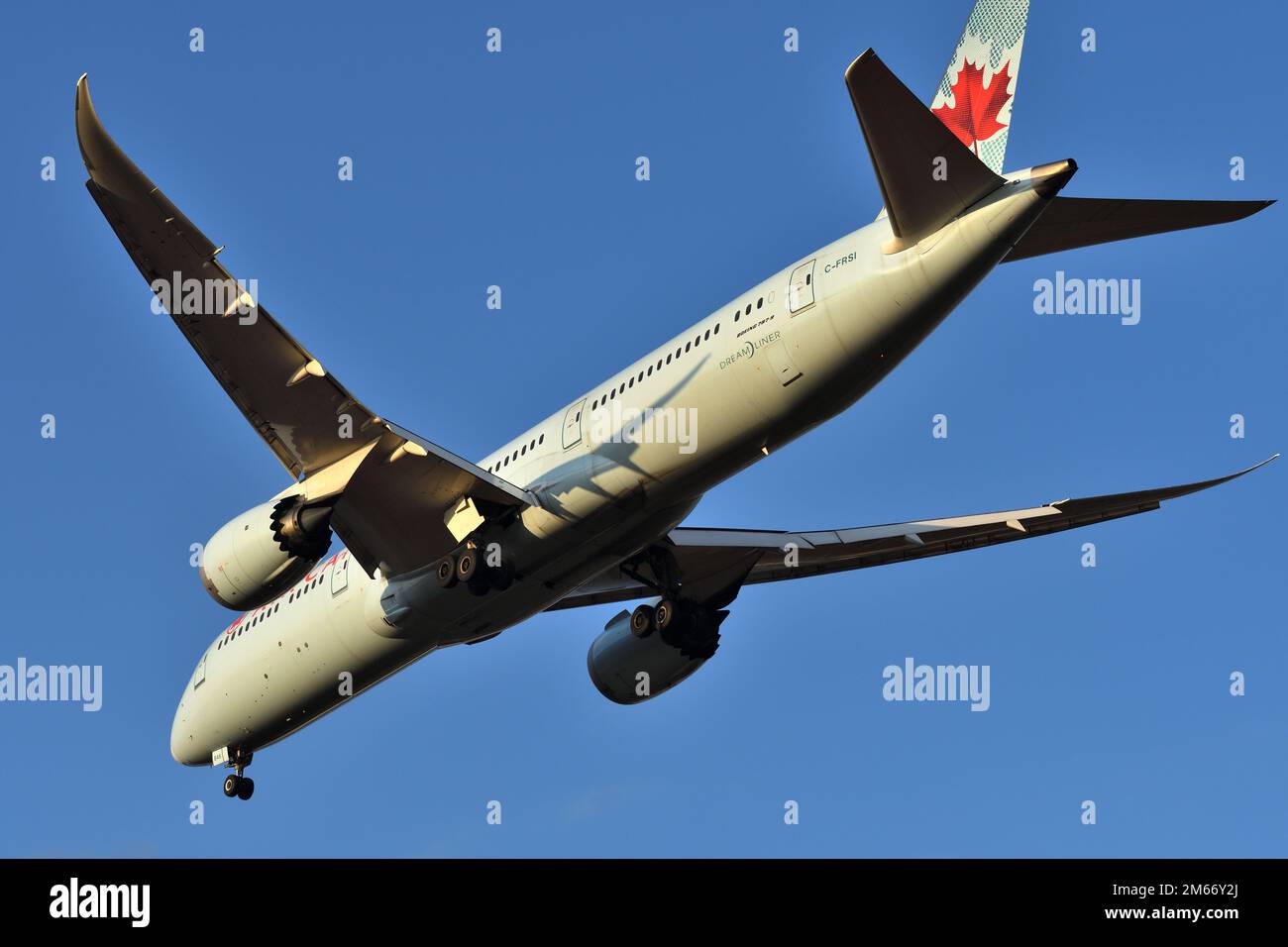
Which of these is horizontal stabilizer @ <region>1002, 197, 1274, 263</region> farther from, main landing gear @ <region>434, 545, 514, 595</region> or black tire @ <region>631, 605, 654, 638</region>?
black tire @ <region>631, 605, 654, 638</region>

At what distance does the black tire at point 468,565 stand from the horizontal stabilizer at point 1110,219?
29.9ft

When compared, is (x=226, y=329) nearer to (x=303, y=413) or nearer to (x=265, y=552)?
(x=303, y=413)

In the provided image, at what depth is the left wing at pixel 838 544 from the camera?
31.3 m

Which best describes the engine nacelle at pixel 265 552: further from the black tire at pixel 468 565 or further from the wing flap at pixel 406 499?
the black tire at pixel 468 565

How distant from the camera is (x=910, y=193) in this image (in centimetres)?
2308

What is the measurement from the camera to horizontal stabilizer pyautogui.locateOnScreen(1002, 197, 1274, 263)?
22.4 metres

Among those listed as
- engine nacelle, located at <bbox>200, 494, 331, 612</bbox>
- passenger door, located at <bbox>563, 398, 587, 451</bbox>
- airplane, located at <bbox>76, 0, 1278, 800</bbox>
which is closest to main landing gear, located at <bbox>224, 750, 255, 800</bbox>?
airplane, located at <bbox>76, 0, 1278, 800</bbox>

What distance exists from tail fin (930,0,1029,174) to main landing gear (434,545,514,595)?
9.31 meters

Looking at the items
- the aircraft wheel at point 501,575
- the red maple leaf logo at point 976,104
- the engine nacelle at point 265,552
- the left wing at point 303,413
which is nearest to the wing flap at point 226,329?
the left wing at point 303,413

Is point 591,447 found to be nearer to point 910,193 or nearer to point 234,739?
point 910,193

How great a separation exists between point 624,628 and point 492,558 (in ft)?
19.2

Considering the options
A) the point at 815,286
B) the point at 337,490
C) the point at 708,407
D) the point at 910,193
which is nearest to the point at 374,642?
the point at 337,490

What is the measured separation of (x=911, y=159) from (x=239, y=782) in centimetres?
1820

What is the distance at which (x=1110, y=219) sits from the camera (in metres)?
23.2
